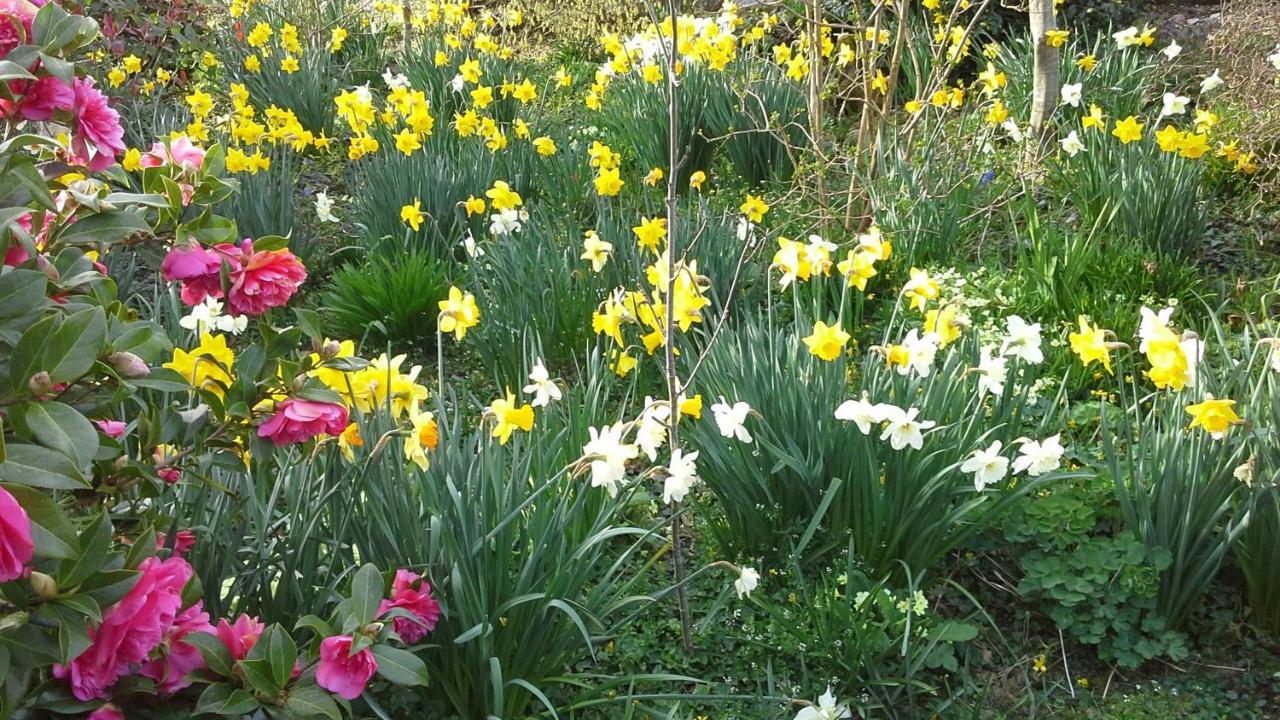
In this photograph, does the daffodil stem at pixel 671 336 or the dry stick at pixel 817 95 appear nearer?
the daffodil stem at pixel 671 336

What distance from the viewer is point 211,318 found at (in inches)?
92.2

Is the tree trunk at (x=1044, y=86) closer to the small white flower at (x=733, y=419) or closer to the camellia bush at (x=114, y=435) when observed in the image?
the small white flower at (x=733, y=419)

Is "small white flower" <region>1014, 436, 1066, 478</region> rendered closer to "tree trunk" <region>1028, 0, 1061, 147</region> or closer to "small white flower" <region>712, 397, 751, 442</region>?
"small white flower" <region>712, 397, 751, 442</region>

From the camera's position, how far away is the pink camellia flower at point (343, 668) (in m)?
1.33

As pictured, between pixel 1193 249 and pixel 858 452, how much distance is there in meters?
2.18

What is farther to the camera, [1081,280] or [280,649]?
[1081,280]

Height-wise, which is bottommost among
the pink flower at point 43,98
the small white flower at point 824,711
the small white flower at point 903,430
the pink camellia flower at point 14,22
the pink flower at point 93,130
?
the small white flower at point 824,711

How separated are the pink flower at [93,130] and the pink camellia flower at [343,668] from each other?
77 centimetres

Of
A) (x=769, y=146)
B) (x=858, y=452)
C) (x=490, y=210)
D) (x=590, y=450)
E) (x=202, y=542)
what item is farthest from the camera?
(x=769, y=146)

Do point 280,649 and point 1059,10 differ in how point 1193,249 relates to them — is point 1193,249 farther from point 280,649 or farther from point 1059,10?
point 280,649

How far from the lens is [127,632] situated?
1.18m

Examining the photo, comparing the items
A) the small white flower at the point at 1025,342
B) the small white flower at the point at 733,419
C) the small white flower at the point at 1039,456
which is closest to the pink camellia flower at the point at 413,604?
the small white flower at the point at 733,419

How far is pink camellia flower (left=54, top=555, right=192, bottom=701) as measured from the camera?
117 centimetres

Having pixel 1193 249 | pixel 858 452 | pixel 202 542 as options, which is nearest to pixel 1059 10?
pixel 1193 249
